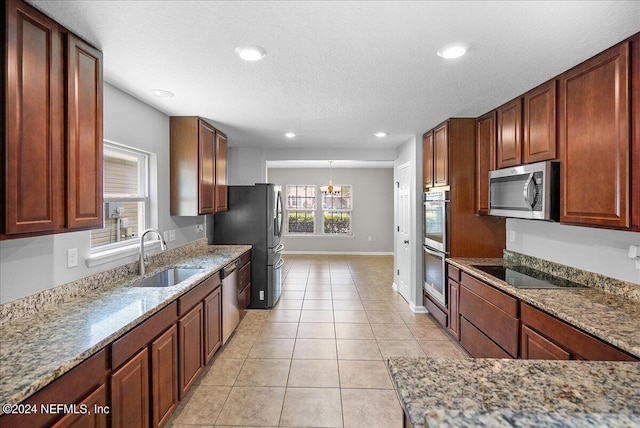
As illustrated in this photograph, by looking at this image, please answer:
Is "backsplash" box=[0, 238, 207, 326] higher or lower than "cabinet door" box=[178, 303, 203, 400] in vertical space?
higher

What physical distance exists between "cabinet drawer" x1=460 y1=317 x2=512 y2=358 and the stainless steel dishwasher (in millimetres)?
2368

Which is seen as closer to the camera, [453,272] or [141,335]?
[141,335]

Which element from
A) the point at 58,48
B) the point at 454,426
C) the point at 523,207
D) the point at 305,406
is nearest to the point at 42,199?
the point at 58,48

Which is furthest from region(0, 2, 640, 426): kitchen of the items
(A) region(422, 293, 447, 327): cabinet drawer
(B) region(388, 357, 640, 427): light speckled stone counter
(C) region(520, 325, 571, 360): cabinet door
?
(B) region(388, 357, 640, 427): light speckled stone counter

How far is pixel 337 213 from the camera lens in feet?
30.8

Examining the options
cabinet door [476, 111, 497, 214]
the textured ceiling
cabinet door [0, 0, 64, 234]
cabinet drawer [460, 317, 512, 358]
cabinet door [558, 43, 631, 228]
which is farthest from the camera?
cabinet door [476, 111, 497, 214]

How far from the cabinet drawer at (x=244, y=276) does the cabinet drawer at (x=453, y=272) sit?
2.42 m

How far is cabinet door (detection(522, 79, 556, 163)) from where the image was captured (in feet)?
7.93

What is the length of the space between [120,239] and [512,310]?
3123mm

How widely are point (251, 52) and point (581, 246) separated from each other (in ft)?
9.07

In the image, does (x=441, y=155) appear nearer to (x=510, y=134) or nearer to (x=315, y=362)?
(x=510, y=134)

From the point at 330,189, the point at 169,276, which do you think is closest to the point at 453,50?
the point at 169,276

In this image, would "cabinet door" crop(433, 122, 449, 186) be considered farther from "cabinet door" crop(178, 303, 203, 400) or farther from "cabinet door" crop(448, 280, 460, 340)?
"cabinet door" crop(178, 303, 203, 400)

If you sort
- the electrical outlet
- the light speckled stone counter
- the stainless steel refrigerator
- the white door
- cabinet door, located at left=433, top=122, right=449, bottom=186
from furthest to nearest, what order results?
the white door, the stainless steel refrigerator, cabinet door, located at left=433, top=122, right=449, bottom=186, the electrical outlet, the light speckled stone counter
